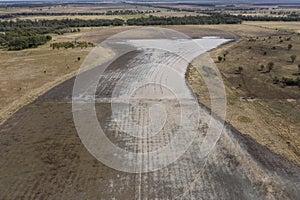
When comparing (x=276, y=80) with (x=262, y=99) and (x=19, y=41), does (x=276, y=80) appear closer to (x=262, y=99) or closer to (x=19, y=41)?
(x=262, y=99)

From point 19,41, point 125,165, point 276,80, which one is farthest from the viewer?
point 19,41

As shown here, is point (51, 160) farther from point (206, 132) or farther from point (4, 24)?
point (4, 24)

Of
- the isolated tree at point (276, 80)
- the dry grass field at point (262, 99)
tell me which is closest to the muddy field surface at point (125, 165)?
the dry grass field at point (262, 99)

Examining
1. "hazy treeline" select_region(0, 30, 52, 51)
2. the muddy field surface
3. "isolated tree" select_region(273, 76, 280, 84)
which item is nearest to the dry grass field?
"isolated tree" select_region(273, 76, 280, 84)

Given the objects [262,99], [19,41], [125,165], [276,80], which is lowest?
[125,165]

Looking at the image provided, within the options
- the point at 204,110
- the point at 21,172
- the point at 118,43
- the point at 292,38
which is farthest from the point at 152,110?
the point at 292,38

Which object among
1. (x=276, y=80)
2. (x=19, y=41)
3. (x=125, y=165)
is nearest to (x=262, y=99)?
(x=276, y=80)

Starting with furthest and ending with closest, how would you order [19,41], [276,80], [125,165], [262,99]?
[19,41], [276,80], [262,99], [125,165]

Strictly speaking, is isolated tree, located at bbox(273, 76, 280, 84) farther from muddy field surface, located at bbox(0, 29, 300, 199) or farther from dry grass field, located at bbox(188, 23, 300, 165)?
muddy field surface, located at bbox(0, 29, 300, 199)
